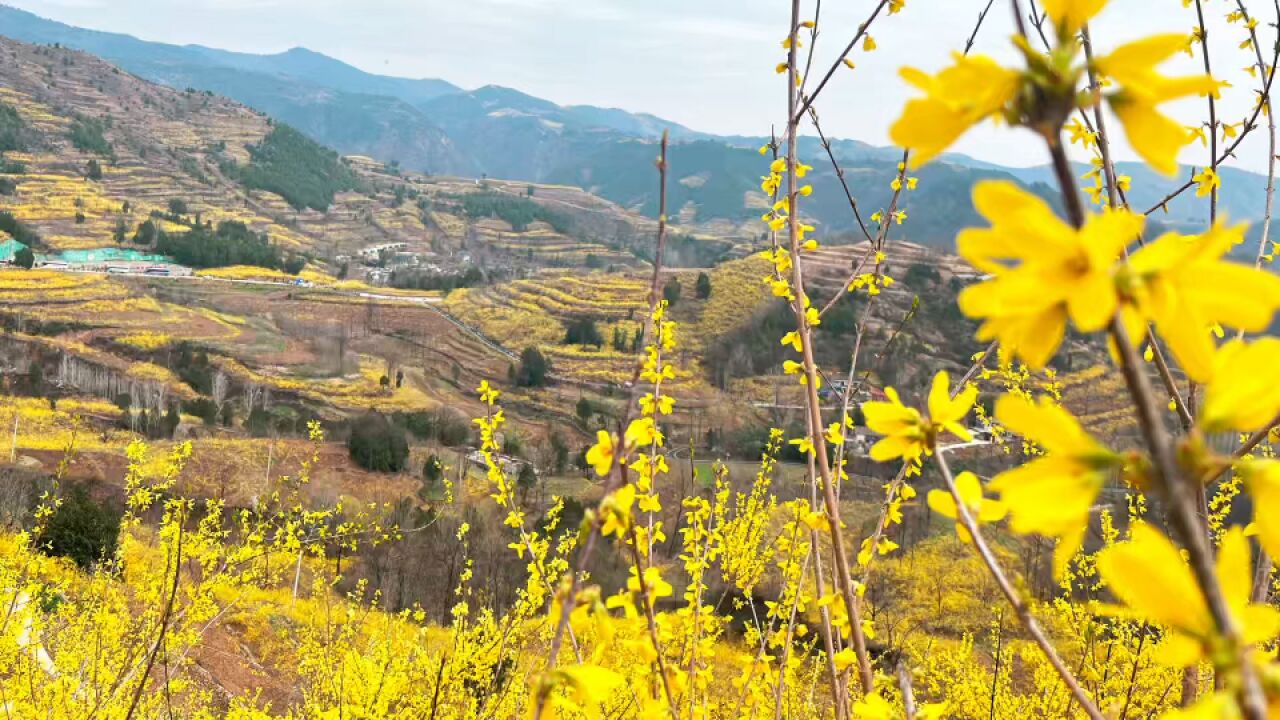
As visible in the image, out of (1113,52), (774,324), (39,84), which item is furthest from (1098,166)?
(39,84)

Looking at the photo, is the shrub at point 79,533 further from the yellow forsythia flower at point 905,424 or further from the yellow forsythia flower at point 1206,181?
the yellow forsythia flower at point 1206,181

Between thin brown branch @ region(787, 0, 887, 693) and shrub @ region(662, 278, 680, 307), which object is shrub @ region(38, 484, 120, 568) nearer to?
thin brown branch @ region(787, 0, 887, 693)

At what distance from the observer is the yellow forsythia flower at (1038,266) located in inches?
24.8

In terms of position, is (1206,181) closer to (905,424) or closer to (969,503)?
(969,503)

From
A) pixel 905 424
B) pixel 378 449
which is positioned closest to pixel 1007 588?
pixel 905 424

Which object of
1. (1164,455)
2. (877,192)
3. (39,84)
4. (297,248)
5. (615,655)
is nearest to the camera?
(1164,455)

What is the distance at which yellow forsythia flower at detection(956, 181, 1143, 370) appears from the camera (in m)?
0.63

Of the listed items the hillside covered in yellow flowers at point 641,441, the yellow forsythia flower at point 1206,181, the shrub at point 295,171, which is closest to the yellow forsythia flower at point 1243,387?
the hillside covered in yellow flowers at point 641,441

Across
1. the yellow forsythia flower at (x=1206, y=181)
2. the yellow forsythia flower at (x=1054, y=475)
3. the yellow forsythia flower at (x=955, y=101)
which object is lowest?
the yellow forsythia flower at (x=1054, y=475)

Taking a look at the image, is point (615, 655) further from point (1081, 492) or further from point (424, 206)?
point (424, 206)

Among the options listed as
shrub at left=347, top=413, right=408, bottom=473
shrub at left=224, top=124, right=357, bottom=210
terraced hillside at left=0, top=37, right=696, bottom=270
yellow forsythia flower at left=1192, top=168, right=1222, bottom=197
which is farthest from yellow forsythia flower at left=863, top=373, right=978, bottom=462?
shrub at left=224, top=124, right=357, bottom=210

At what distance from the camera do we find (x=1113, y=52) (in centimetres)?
77

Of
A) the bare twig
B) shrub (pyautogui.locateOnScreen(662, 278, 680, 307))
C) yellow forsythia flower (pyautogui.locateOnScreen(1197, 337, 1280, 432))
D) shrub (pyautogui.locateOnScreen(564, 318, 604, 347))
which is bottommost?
shrub (pyautogui.locateOnScreen(564, 318, 604, 347))

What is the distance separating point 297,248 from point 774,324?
50.9m
